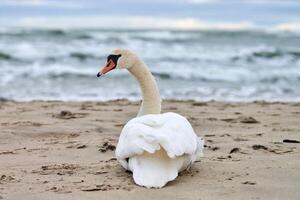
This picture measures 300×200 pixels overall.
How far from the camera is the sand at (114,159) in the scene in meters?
3.85

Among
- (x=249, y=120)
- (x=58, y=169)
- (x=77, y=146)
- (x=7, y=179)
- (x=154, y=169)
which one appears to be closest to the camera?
(x=154, y=169)

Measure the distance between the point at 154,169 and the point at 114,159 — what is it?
38.7 inches

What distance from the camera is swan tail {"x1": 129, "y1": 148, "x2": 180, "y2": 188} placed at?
12.6 feet

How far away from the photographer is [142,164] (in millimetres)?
3889

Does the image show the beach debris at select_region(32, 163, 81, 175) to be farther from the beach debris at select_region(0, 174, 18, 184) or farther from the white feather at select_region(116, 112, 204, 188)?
the white feather at select_region(116, 112, 204, 188)

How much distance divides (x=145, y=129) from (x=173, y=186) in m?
0.43

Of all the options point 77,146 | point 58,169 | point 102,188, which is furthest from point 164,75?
point 102,188

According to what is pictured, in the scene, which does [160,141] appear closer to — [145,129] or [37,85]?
[145,129]

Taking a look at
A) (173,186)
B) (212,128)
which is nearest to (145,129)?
(173,186)

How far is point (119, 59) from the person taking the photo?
5.08 meters

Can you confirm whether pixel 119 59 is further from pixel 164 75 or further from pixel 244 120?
pixel 164 75

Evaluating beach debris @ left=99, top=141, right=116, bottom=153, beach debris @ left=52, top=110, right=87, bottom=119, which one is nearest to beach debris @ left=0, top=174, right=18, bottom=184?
beach debris @ left=99, top=141, right=116, bottom=153

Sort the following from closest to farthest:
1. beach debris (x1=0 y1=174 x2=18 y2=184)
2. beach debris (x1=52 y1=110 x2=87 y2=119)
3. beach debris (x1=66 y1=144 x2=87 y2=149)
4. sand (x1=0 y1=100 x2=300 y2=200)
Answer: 1. sand (x1=0 y1=100 x2=300 y2=200)
2. beach debris (x1=0 y1=174 x2=18 y2=184)
3. beach debris (x1=66 y1=144 x2=87 y2=149)
4. beach debris (x1=52 y1=110 x2=87 y2=119)

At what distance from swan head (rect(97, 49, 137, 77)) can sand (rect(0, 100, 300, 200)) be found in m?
0.72
